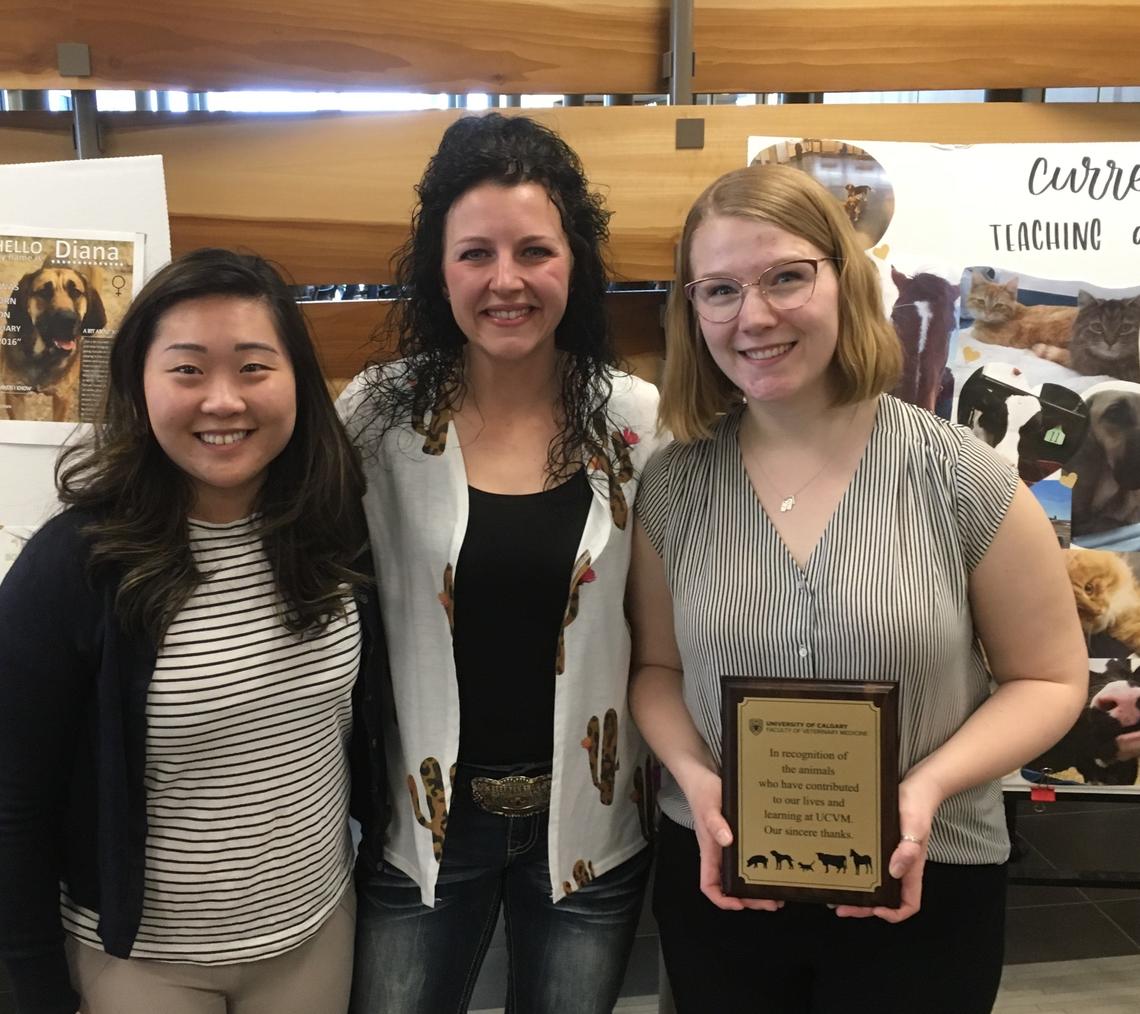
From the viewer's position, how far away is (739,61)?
2.02 meters

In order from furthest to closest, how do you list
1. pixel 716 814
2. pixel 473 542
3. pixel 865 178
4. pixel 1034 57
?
pixel 1034 57 < pixel 865 178 < pixel 473 542 < pixel 716 814

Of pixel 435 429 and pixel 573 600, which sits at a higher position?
pixel 435 429

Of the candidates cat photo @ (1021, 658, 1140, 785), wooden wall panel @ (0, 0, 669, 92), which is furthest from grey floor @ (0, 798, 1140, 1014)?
wooden wall panel @ (0, 0, 669, 92)

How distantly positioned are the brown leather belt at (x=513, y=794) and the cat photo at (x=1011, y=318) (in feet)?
4.21

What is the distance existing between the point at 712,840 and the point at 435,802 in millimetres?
446

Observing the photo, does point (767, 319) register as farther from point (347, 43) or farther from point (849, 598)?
point (347, 43)

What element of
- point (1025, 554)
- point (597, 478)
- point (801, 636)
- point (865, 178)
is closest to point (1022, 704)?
point (1025, 554)

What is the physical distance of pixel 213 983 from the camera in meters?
1.24

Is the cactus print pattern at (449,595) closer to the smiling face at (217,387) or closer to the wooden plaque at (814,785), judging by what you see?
the smiling face at (217,387)

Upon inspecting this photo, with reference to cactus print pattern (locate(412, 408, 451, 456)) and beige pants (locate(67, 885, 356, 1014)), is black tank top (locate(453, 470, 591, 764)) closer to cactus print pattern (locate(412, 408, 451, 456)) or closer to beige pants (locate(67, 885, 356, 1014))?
cactus print pattern (locate(412, 408, 451, 456))

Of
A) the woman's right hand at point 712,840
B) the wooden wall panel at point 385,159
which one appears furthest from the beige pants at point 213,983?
the wooden wall panel at point 385,159

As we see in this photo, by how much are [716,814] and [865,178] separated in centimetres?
136

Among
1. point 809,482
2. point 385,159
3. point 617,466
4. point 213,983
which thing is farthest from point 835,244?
point 213,983

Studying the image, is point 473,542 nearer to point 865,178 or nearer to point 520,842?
point 520,842
